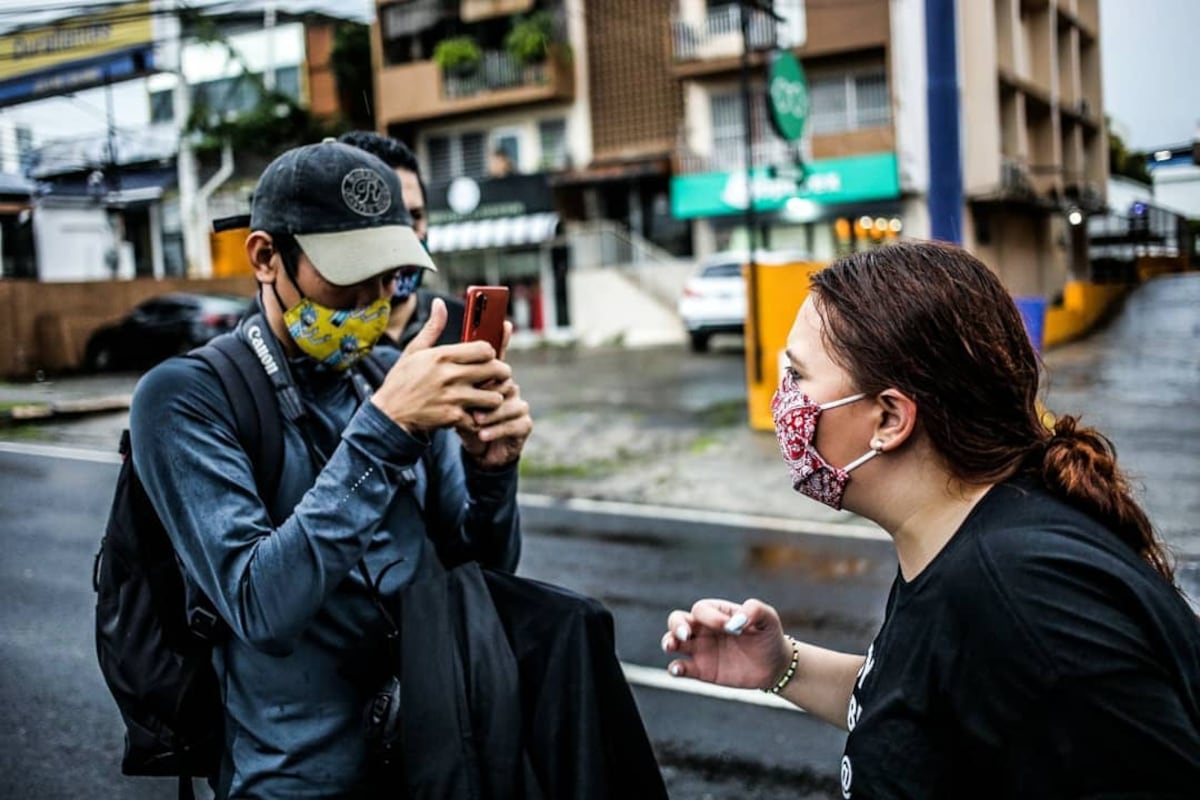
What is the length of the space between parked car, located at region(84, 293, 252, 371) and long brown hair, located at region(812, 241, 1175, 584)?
62.3 ft

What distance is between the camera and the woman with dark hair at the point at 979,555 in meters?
1.28

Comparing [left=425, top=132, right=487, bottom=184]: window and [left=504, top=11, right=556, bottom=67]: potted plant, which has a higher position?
[left=504, top=11, right=556, bottom=67]: potted plant

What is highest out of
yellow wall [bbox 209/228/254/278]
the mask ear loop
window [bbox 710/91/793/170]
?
window [bbox 710/91/793/170]

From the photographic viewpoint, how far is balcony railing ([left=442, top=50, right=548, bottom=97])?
28547 mm

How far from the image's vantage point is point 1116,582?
1.32 m

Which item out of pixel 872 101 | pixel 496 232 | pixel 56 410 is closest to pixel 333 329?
pixel 56 410

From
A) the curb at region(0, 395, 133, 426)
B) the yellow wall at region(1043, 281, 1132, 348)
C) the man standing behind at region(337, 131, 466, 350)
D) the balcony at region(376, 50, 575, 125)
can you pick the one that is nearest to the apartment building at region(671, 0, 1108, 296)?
the yellow wall at region(1043, 281, 1132, 348)

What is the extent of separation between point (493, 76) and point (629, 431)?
18.9 m

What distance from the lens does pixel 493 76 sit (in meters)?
29.4

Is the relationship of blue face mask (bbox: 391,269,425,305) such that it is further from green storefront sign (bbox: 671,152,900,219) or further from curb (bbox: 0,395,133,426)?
green storefront sign (bbox: 671,152,900,219)

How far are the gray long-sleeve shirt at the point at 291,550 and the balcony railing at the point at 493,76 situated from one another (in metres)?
27.6

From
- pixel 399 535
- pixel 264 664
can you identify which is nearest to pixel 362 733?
pixel 264 664

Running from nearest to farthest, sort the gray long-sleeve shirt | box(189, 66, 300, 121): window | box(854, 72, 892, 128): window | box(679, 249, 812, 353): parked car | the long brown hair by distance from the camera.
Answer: the long brown hair < the gray long-sleeve shirt < box(679, 249, 812, 353): parked car < box(854, 72, 892, 128): window < box(189, 66, 300, 121): window

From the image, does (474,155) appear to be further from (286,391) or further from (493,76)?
(286,391)
